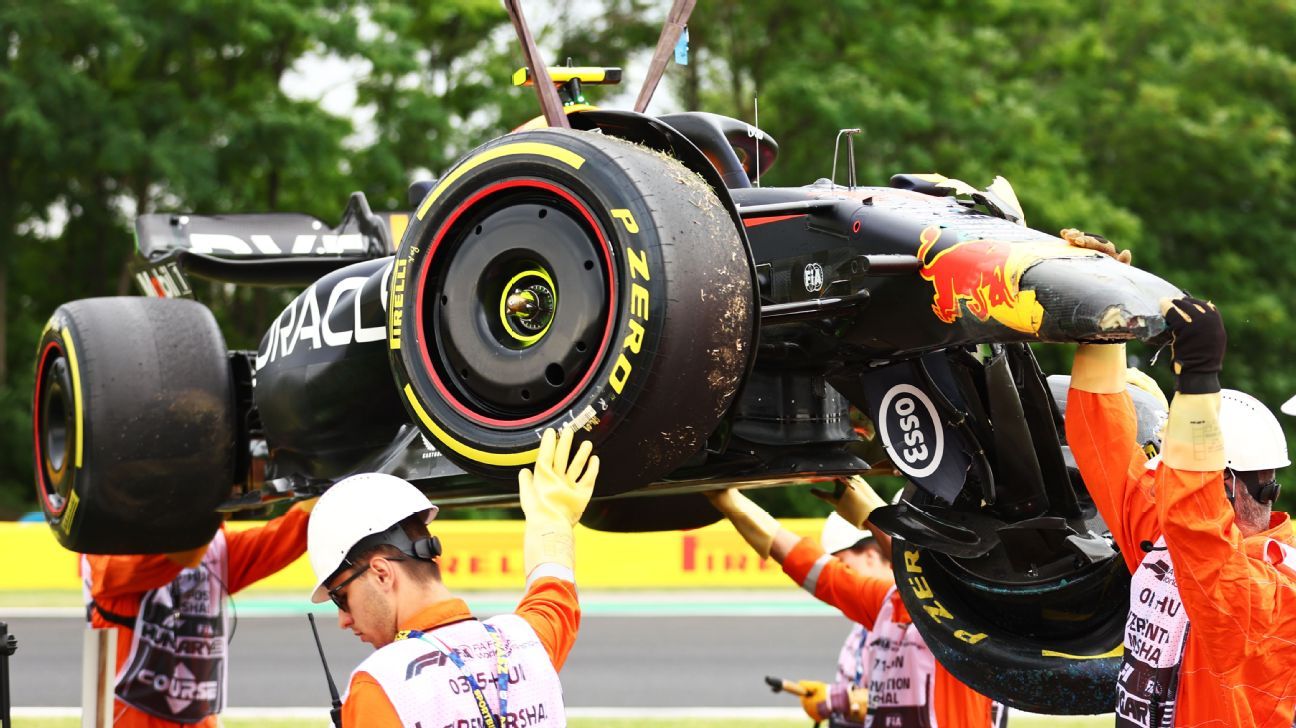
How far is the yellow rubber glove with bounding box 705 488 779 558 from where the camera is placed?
5.54 m

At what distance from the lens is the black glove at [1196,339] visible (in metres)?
3.34

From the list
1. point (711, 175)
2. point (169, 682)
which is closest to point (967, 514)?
point (711, 175)

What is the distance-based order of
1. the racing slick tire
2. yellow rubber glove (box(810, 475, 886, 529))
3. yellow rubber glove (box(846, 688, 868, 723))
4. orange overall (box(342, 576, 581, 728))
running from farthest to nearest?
yellow rubber glove (box(846, 688, 868, 723))
yellow rubber glove (box(810, 475, 886, 529))
the racing slick tire
orange overall (box(342, 576, 581, 728))

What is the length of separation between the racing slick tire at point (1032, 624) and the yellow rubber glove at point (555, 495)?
4.29ft

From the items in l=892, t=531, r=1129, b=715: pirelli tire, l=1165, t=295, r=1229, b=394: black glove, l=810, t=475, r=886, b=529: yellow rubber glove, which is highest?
l=1165, t=295, r=1229, b=394: black glove

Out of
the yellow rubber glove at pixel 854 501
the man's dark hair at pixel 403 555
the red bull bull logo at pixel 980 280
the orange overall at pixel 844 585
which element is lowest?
the orange overall at pixel 844 585

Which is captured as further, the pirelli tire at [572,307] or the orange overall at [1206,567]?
the orange overall at [1206,567]

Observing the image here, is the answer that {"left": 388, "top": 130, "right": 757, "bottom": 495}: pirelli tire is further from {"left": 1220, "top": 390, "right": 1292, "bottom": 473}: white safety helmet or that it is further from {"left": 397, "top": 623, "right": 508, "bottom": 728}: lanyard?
{"left": 1220, "top": 390, "right": 1292, "bottom": 473}: white safety helmet

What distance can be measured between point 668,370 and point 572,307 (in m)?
0.31

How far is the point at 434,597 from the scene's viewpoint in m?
3.20

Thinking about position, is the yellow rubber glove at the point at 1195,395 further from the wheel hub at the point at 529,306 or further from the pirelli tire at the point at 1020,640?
the wheel hub at the point at 529,306

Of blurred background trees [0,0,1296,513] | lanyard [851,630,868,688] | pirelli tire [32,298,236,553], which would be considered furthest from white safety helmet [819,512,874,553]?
blurred background trees [0,0,1296,513]

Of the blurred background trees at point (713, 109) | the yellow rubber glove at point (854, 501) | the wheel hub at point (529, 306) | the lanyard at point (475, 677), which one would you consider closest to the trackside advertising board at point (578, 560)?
the blurred background trees at point (713, 109)

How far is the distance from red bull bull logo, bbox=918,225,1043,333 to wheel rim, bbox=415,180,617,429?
79 cm
